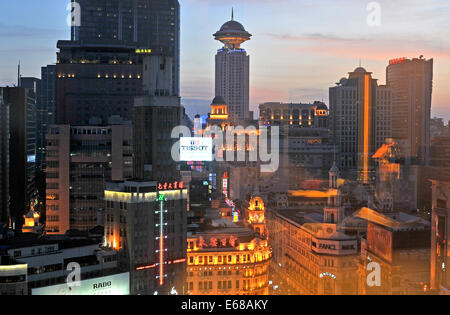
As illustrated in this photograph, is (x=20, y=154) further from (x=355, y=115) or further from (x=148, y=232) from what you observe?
(x=355, y=115)

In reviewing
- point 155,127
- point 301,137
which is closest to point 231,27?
point 301,137

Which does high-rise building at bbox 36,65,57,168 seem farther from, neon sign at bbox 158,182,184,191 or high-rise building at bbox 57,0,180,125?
neon sign at bbox 158,182,184,191

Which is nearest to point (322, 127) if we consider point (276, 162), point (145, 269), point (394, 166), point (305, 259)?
point (276, 162)

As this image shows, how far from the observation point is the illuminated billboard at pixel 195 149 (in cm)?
5665

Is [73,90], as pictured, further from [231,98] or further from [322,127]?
[231,98]

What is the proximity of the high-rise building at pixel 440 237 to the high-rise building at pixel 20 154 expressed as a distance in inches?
1843

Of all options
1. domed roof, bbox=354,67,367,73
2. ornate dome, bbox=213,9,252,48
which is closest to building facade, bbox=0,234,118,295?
domed roof, bbox=354,67,367,73

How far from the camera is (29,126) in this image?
88.6 meters

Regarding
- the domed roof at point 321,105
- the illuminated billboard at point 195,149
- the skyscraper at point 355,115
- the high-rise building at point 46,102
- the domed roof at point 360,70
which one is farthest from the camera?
the high-rise building at point 46,102

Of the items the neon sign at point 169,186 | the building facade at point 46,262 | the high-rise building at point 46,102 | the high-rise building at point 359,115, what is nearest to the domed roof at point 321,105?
the high-rise building at point 359,115

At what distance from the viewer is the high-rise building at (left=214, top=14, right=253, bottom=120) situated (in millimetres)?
132750

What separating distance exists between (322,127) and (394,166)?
28.4 m

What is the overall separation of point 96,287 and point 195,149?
27.7m

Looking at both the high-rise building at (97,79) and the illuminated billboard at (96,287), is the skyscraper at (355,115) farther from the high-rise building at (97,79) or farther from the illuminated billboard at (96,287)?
the illuminated billboard at (96,287)
